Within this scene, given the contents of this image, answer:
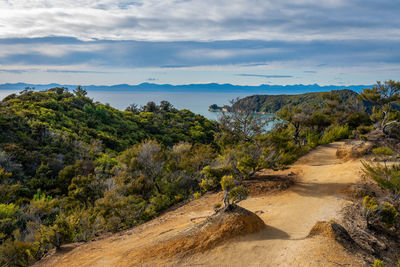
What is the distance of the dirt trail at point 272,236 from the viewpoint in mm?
5895

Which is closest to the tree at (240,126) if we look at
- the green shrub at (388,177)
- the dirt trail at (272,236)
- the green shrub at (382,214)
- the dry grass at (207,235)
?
the dirt trail at (272,236)

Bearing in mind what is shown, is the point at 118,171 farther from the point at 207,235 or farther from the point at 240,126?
the point at 207,235

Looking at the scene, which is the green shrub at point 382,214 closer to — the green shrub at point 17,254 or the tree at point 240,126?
the tree at point 240,126

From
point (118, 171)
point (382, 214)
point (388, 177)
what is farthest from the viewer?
point (118, 171)

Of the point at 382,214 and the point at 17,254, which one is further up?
the point at 382,214

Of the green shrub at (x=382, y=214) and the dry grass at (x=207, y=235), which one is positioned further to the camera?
the green shrub at (x=382, y=214)

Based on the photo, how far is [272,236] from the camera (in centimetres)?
704

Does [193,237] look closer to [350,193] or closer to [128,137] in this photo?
[350,193]

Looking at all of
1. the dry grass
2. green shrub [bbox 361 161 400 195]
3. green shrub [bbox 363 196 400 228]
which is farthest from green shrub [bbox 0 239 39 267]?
green shrub [bbox 361 161 400 195]

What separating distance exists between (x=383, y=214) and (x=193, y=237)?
5711mm

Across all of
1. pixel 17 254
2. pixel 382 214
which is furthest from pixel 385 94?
pixel 17 254

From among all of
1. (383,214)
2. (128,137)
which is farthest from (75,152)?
(383,214)

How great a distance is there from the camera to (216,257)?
6012 millimetres

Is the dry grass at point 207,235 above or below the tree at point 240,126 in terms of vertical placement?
below
